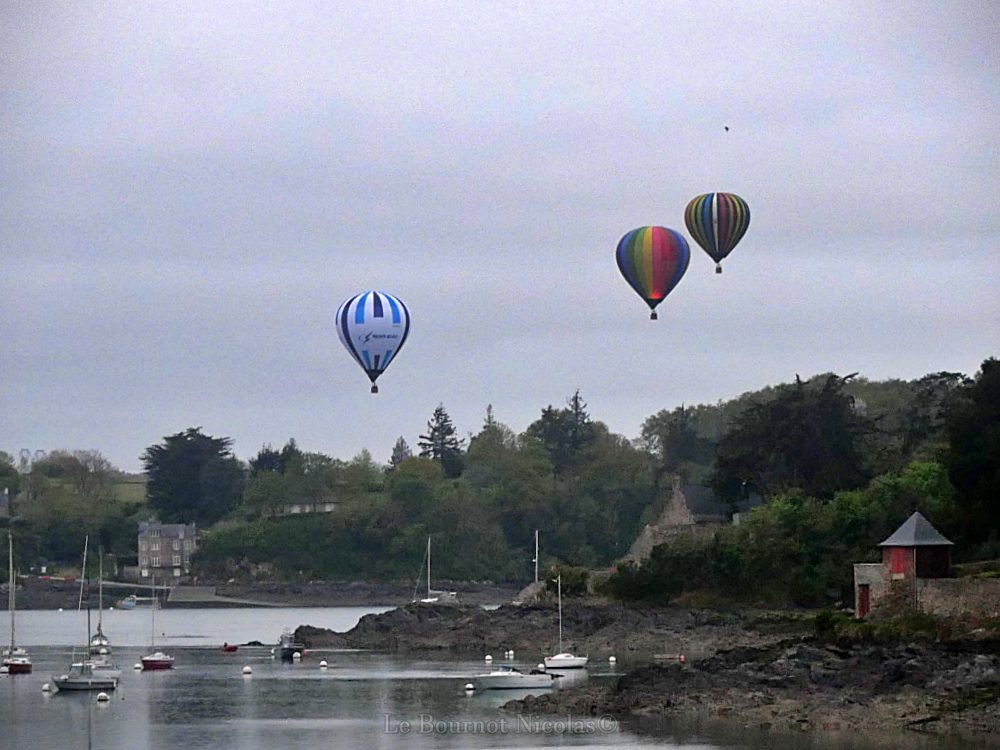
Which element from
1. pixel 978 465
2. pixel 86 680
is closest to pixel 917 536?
pixel 978 465

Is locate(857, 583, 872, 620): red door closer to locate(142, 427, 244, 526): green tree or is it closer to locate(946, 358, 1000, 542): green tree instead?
locate(946, 358, 1000, 542): green tree

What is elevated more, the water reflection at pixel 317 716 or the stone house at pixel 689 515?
the stone house at pixel 689 515

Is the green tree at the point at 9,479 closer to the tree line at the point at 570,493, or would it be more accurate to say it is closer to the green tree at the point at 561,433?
the tree line at the point at 570,493

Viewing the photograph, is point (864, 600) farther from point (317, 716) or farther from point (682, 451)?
point (682, 451)

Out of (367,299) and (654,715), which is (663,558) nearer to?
(367,299)

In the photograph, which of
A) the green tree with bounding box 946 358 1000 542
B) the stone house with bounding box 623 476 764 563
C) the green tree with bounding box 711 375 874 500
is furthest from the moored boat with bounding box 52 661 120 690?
the green tree with bounding box 711 375 874 500

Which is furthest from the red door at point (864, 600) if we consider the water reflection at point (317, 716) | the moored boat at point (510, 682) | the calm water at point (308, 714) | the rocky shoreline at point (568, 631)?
the moored boat at point (510, 682)
